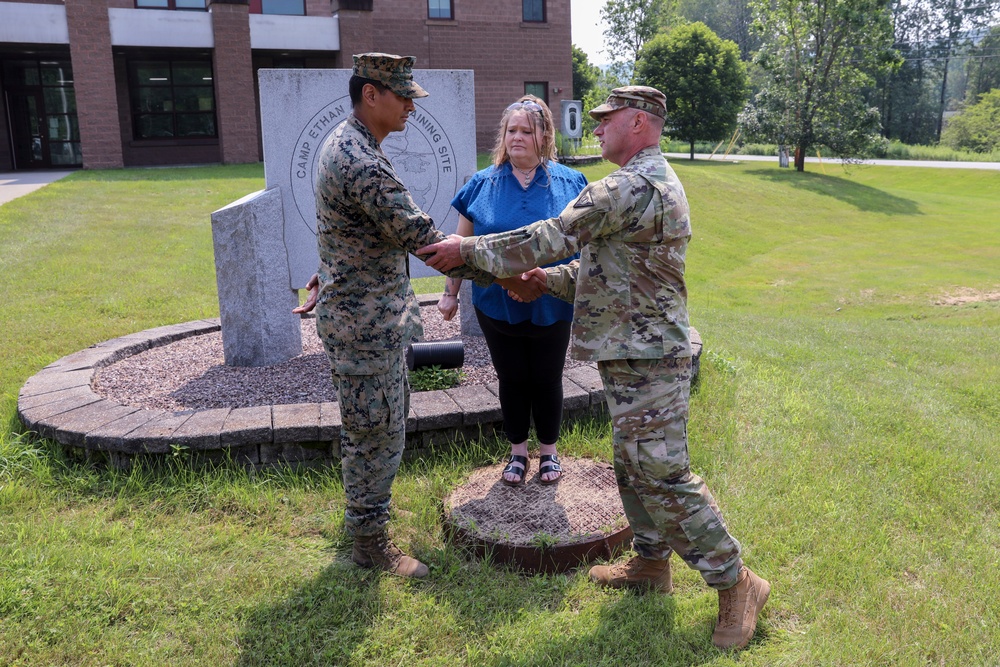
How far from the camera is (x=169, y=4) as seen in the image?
22297 millimetres

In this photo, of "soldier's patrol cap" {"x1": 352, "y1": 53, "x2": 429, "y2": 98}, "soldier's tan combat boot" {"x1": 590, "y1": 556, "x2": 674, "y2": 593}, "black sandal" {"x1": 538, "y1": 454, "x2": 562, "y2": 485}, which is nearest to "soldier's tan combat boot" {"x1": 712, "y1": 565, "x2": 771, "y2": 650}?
"soldier's tan combat boot" {"x1": 590, "y1": 556, "x2": 674, "y2": 593}

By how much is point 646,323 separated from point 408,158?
3525mm

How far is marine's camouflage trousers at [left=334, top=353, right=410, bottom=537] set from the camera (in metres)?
3.09

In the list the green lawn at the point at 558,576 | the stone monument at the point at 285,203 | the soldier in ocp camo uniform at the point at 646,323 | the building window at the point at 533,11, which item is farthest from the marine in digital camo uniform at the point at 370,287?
the building window at the point at 533,11

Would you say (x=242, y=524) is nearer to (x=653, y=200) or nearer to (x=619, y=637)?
(x=619, y=637)

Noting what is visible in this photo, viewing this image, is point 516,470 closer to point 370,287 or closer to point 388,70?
point 370,287

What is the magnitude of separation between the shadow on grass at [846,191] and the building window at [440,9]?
1164 centimetres

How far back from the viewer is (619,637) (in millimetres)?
2840

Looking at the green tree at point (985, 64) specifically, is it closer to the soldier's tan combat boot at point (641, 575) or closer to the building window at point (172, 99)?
the building window at point (172, 99)

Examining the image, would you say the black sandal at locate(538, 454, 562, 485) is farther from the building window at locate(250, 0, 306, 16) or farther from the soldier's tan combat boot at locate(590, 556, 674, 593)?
the building window at locate(250, 0, 306, 16)

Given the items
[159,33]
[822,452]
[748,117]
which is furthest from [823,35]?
[822,452]

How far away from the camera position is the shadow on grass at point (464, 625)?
274 cm

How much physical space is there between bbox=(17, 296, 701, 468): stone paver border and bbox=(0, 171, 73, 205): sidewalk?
36.6 ft

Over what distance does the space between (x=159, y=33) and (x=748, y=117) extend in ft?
64.2
